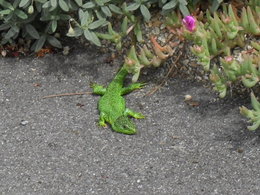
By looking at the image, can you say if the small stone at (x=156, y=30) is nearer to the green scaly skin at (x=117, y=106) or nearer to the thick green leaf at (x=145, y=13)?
the thick green leaf at (x=145, y=13)

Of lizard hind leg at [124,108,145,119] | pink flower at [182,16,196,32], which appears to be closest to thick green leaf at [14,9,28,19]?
lizard hind leg at [124,108,145,119]

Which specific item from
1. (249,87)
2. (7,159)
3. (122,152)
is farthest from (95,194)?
(249,87)

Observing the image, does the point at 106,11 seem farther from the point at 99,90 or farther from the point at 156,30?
the point at 99,90

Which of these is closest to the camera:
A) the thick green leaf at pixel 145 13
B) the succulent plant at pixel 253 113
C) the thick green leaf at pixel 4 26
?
the succulent plant at pixel 253 113

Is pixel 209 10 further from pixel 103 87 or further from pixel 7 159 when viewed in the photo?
pixel 7 159

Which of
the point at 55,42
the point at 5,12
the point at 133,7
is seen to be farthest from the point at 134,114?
the point at 5,12

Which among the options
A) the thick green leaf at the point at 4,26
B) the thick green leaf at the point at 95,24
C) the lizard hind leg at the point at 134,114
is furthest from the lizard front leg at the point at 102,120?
the thick green leaf at the point at 4,26
